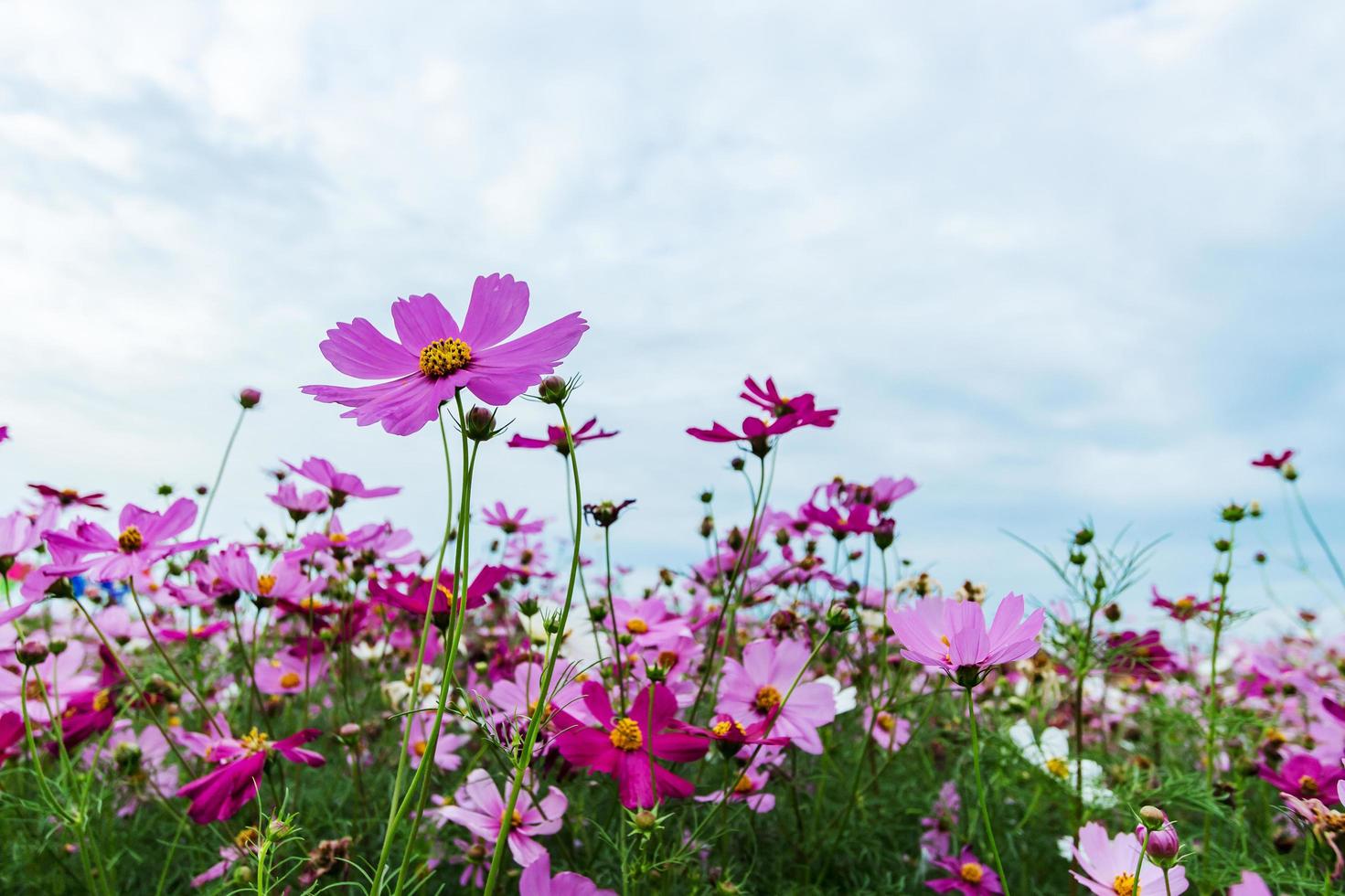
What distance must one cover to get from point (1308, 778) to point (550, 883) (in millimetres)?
983

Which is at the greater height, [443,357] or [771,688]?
[443,357]

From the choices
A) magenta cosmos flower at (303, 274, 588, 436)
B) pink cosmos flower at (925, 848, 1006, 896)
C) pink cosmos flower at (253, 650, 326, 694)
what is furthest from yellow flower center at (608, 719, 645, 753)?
pink cosmos flower at (253, 650, 326, 694)

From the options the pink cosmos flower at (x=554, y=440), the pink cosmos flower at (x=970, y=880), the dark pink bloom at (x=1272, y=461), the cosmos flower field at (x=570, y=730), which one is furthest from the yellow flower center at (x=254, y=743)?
the dark pink bloom at (x=1272, y=461)

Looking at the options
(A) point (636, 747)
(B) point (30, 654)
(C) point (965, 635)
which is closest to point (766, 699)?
(A) point (636, 747)

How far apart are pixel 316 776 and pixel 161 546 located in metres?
0.80

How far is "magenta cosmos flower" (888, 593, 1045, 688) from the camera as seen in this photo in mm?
727

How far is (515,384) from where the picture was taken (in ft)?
2.24

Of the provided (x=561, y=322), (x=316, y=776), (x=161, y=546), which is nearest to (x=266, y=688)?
(x=316, y=776)

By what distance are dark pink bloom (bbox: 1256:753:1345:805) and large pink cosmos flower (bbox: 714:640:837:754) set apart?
560mm

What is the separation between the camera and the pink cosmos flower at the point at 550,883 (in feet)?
2.89

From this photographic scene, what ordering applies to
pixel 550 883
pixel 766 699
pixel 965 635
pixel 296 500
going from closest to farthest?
pixel 965 635
pixel 550 883
pixel 766 699
pixel 296 500

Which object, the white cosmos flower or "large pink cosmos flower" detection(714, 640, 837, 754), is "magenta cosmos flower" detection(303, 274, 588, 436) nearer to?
"large pink cosmos flower" detection(714, 640, 837, 754)

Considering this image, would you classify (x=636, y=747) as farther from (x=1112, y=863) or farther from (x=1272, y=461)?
(x=1272, y=461)

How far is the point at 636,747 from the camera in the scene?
97 centimetres
